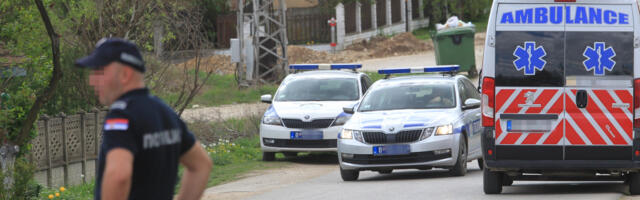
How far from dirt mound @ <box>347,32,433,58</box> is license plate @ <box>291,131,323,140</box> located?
30.6 m

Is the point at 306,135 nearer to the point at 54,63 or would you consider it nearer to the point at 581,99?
the point at 581,99

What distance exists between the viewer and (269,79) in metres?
34.9

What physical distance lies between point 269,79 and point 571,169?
77.4 ft

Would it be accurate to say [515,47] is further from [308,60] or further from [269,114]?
[308,60]

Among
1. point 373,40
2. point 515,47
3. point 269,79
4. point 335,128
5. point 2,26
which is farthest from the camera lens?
point 373,40

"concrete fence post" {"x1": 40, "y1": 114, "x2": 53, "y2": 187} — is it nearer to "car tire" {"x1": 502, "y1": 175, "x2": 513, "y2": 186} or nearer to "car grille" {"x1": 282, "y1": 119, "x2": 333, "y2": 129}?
"car grille" {"x1": 282, "y1": 119, "x2": 333, "y2": 129}

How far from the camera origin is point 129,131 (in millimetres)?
4273

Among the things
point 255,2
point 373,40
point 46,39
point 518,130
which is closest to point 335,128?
point 46,39

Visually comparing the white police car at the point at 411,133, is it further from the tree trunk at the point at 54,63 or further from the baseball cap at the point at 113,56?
the baseball cap at the point at 113,56

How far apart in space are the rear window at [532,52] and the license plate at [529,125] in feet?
1.40

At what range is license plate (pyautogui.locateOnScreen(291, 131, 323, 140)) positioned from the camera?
60.7 feet

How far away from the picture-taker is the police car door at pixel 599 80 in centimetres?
1155

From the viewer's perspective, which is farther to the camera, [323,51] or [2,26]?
[323,51]

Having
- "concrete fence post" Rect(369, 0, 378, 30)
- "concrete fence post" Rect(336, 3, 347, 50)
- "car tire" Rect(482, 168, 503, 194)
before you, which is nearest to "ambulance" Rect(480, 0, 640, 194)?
"car tire" Rect(482, 168, 503, 194)
